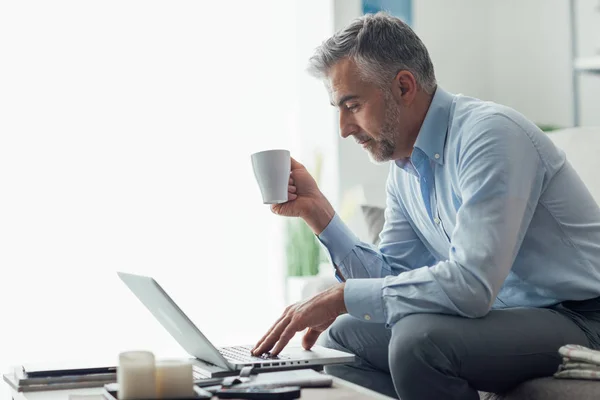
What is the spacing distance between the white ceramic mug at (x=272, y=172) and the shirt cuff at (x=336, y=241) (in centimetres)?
25

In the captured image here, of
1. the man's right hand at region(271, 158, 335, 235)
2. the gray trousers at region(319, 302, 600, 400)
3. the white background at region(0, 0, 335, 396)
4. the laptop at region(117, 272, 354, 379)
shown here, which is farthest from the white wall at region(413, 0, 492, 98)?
the laptop at region(117, 272, 354, 379)

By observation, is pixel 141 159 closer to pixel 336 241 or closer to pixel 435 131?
pixel 336 241

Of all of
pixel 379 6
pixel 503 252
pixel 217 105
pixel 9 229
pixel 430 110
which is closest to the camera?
pixel 503 252

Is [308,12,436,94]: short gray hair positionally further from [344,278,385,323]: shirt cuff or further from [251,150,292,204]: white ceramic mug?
[344,278,385,323]: shirt cuff

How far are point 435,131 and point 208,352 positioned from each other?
2.30 ft

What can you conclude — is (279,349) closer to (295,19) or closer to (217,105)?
(217,105)

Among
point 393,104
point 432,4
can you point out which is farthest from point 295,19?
point 393,104

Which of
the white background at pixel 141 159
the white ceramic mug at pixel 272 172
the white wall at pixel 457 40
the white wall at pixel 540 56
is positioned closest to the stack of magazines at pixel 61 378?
the white ceramic mug at pixel 272 172

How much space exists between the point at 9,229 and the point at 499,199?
271 centimetres

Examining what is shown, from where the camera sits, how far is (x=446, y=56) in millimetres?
4543

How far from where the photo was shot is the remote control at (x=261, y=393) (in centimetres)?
113

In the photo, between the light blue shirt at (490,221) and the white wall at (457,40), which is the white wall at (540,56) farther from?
the light blue shirt at (490,221)

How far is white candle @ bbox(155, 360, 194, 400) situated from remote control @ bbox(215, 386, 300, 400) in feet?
0.31

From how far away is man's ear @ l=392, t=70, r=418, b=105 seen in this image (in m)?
1.78
